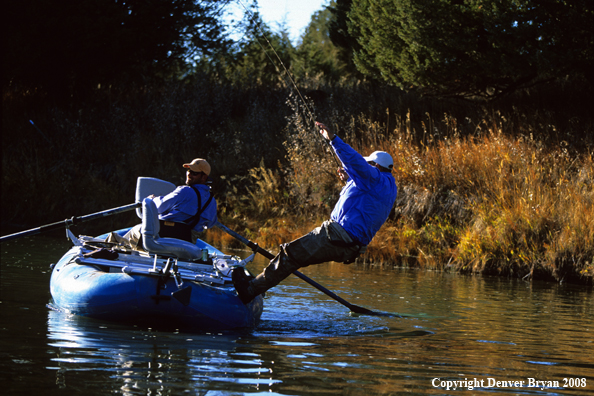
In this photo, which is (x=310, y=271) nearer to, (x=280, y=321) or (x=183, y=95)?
(x=280, y=321)

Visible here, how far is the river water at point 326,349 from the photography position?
4.36 m

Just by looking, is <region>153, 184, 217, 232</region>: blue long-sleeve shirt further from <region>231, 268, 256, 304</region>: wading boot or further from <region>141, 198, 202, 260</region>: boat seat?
<region>231, 268, 256, 304</region>: wading boot

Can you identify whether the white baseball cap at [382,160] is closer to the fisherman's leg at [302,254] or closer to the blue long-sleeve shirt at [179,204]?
the fisherman's leg at [302,254]

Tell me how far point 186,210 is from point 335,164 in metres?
7.41

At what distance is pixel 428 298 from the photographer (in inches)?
348

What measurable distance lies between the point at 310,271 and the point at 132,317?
536cm

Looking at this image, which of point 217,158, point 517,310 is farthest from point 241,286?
point 217,158

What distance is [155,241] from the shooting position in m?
6.89

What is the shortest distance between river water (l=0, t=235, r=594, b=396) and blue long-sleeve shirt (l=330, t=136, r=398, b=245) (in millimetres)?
1018

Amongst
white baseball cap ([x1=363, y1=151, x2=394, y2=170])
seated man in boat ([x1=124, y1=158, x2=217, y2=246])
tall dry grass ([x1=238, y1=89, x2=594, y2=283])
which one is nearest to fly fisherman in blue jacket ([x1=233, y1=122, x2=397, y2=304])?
white baseball cap ([x1=363, y1=151, x2=394, y2=170])

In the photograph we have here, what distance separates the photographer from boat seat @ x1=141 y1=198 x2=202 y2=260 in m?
6.82

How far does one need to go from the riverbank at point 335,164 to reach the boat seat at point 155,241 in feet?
19.7

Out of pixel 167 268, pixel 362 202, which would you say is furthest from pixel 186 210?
pixel 362 202

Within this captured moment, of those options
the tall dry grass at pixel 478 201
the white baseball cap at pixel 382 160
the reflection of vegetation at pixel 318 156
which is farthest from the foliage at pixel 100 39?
the white baseball cap at pixel 382 160
